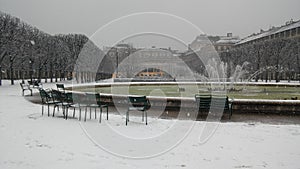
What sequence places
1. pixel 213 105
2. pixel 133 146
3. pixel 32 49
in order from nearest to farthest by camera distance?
1. pixel 133 146
2. pixel 213 105
3. pixel 32 49

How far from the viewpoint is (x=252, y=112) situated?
1116cm

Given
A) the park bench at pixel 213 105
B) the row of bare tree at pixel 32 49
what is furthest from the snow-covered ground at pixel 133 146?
the row of bare tree at pixel 32 49

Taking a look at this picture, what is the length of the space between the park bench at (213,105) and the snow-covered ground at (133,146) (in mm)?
1472

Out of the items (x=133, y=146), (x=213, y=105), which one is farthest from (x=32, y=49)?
(x=133, y=146)

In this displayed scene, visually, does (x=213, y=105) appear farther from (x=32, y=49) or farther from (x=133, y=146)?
Answer: (x=32, y=49)

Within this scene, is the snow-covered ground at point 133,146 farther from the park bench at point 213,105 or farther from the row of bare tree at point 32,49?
the row of bare tree at point 32,49

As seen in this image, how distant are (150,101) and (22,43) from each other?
2771 cm

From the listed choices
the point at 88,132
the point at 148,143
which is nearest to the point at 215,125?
the point at 148,143

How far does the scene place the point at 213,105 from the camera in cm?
1022

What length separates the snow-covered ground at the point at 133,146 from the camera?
5070 mm

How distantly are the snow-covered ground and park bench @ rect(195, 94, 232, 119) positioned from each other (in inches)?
58.0

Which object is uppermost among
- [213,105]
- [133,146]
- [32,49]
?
[32,49]

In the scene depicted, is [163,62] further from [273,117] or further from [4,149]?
[4,149]

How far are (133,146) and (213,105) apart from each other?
16.0 ft
